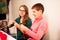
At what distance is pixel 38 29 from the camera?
1220 mm

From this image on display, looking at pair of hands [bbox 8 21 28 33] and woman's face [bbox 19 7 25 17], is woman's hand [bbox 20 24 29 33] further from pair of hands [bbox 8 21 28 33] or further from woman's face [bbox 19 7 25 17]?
woman's face [bbox 19 7 25 17]

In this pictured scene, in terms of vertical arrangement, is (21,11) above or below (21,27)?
above

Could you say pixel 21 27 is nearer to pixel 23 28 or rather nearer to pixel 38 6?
pixel 23 28

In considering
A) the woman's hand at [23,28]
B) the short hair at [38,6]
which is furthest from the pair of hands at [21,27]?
the short hair at [38,6]

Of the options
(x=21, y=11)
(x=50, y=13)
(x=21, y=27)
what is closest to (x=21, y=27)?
(x=21, y=27)

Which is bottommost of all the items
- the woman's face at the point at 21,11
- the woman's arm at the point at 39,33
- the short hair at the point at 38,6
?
the woman's arm at the point at 39,33

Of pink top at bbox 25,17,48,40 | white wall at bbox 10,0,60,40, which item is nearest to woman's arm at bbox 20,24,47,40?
pink top at bbox 25,17,48,40

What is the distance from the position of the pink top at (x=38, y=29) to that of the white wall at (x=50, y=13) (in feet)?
0.31

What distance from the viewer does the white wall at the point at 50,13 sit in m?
1.29

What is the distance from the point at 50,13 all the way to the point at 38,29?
0.70ft

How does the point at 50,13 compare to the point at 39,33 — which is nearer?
the point at 39,33

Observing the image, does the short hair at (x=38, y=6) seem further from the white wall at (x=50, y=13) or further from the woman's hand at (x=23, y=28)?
the woman's hand at (x=23, y=28)

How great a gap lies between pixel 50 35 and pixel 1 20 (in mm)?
491

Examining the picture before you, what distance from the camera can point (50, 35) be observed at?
133 centimetres
